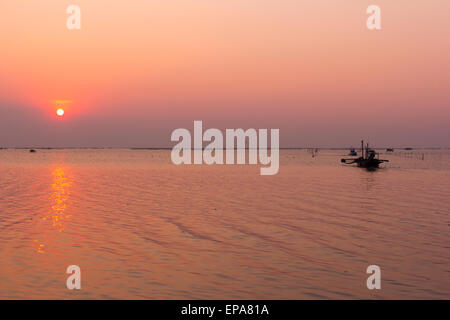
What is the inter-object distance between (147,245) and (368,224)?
42.8 ft

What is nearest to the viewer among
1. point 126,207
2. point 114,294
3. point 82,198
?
point 114,294

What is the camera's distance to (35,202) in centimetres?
3488

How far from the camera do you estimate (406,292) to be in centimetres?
Result: 1347

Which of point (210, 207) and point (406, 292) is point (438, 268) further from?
point (210, 207)

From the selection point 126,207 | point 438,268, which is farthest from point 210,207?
point 438,268

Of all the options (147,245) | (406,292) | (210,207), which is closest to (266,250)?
(147,245)

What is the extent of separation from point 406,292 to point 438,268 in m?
3.32

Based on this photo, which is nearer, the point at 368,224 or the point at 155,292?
the point at 155,292
